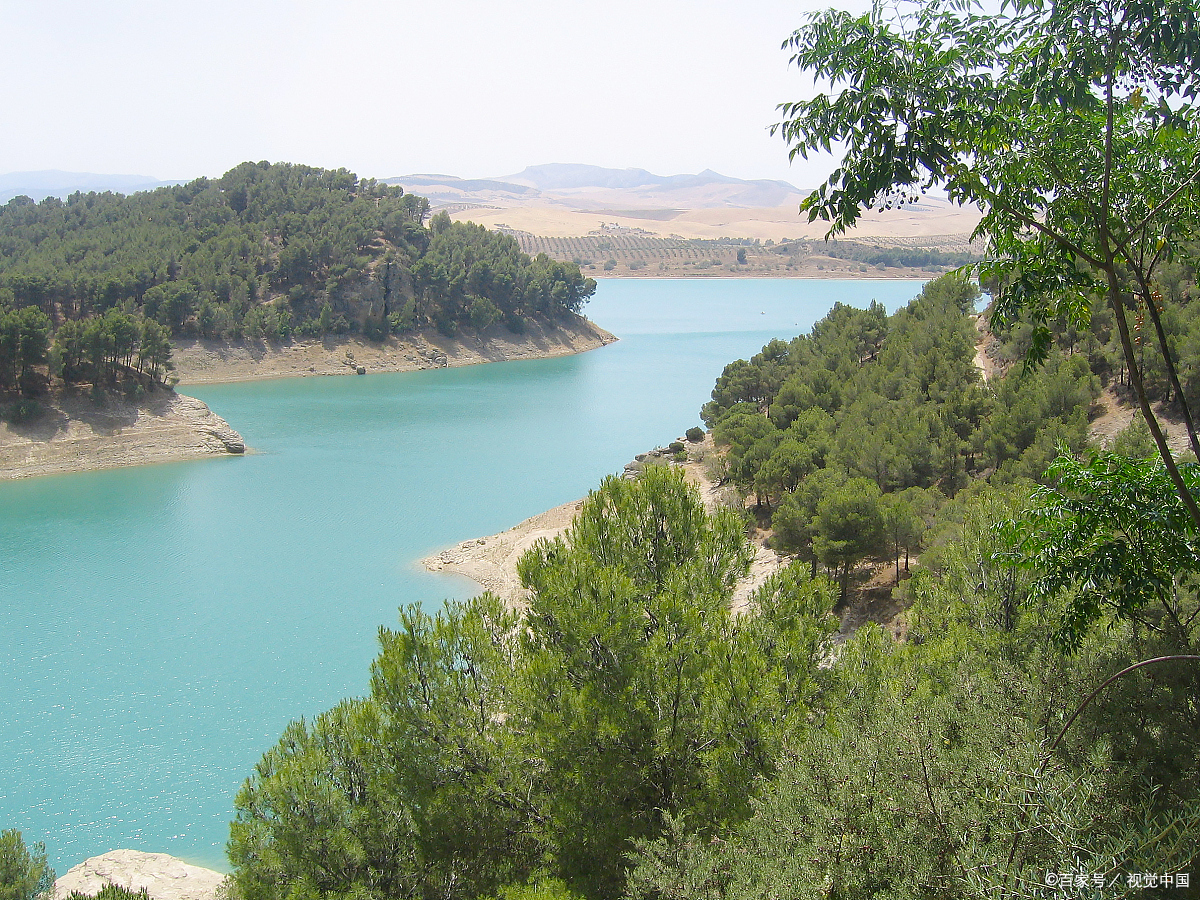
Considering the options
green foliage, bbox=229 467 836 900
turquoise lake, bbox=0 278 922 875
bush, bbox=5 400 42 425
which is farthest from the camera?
bush, bbox=5 400 42 425

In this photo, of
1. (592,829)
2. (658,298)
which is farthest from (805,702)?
(658,298)

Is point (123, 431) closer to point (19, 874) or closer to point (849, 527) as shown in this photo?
point (19, 874)

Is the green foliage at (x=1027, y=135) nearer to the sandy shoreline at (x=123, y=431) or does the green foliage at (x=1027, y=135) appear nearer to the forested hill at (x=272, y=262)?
the sandy shoreline at (x=123, y=431)

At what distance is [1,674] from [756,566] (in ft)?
66.2

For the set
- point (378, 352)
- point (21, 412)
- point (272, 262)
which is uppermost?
point (272, 262)

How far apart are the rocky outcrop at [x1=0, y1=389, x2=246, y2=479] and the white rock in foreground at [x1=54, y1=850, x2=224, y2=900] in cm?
3133

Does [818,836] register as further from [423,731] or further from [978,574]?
[978,574]

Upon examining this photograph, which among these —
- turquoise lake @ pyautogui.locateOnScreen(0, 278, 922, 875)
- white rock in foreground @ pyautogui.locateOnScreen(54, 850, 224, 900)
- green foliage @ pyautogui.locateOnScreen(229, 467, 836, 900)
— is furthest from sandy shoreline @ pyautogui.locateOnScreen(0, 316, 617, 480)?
green foliage @ pyautogui.locateOnScreen(229, 467, 836, 900)

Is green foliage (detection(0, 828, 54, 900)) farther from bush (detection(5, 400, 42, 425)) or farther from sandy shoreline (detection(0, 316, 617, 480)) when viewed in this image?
bush (detection(5, 400, 42, 425))

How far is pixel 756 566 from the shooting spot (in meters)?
25.3

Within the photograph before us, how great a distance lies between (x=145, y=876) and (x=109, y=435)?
34.3 m

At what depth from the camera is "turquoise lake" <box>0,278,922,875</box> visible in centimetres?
1673

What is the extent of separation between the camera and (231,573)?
27.8 m

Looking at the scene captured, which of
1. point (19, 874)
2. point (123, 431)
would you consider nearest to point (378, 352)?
point (123, 431)
